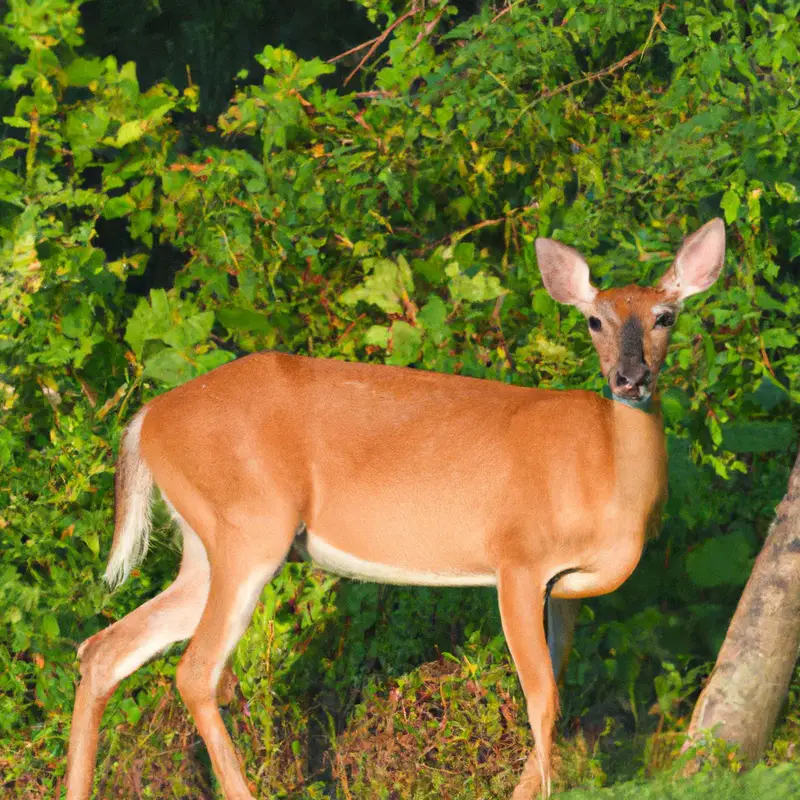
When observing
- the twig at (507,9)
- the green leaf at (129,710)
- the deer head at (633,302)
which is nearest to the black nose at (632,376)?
the deer head at (633,302)

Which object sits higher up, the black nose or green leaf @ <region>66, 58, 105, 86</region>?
green leaf @ <region>66, 58, 105, 86</region>

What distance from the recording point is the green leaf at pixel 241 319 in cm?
638

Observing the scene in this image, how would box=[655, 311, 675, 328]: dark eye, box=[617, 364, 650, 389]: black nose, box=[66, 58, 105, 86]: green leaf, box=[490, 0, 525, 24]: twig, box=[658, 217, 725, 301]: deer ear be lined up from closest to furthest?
box=[617, 364, 650, 389]: black nose < box=[655, 311, 675, 328]: dark eye < box=[658, 217, 725, 301]: deer ear < box=[66, 58, 105, 86]: green leaf < box=[490, 0, 525, 24]: twig

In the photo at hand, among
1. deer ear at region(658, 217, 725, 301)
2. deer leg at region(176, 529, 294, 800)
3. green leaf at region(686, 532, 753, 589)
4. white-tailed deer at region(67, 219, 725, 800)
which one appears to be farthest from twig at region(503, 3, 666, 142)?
deer leg at region(176, 529, 294, 800)

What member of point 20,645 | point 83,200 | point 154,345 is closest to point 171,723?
point 20,645

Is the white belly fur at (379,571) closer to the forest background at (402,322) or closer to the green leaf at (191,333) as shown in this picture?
the forest background at (402,322)

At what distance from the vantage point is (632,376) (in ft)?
17.0

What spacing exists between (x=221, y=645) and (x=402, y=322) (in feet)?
5.50

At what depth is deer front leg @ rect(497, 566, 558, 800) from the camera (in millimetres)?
5195

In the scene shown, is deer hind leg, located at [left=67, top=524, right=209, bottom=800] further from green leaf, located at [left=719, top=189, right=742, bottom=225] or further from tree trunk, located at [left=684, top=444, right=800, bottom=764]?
green leaf, located at [left=719, top=189, right=742, bottom=225]

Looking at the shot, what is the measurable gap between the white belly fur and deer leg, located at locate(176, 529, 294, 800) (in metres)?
0.25

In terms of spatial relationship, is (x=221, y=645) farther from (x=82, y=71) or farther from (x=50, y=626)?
(x=82, y=71)

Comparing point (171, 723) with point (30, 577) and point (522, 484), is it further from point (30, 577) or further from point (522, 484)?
point (522, 484)

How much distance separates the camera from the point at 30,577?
20.2 feet
